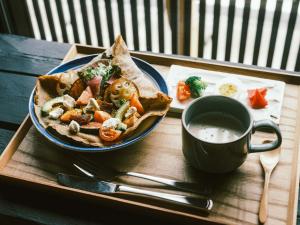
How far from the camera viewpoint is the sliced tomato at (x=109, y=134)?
1.01 meters

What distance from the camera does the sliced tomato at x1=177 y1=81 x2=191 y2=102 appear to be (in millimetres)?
1169

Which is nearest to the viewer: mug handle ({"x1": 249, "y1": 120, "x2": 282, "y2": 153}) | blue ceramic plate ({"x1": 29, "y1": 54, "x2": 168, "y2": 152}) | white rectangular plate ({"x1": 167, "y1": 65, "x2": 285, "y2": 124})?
mug handle ({"x1": 249, "y1": 120, "x2": 282, "y2": 153})

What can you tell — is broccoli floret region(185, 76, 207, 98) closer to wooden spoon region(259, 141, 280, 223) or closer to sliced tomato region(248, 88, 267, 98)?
sliced tomato region(248, 88, 267, 98)

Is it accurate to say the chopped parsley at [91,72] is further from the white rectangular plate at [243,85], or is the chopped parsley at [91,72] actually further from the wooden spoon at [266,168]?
the wooden spoon at [266,168]

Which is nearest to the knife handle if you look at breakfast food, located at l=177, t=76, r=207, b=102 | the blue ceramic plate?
the blue ceramic plate

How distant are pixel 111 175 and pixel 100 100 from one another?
0.24m

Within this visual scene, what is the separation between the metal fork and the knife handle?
0.03 m

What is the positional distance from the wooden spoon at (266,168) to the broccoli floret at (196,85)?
0.27 metres

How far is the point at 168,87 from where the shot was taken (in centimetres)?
119

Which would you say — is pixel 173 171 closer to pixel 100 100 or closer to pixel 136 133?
pixel 136 133

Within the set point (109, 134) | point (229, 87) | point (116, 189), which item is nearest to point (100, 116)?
point (109, 134)

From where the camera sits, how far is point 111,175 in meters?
0.99

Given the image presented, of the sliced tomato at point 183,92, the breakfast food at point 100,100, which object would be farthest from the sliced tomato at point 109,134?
the sliced tomato at point 183,92

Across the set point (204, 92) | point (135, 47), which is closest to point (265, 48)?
point (135, 47)
